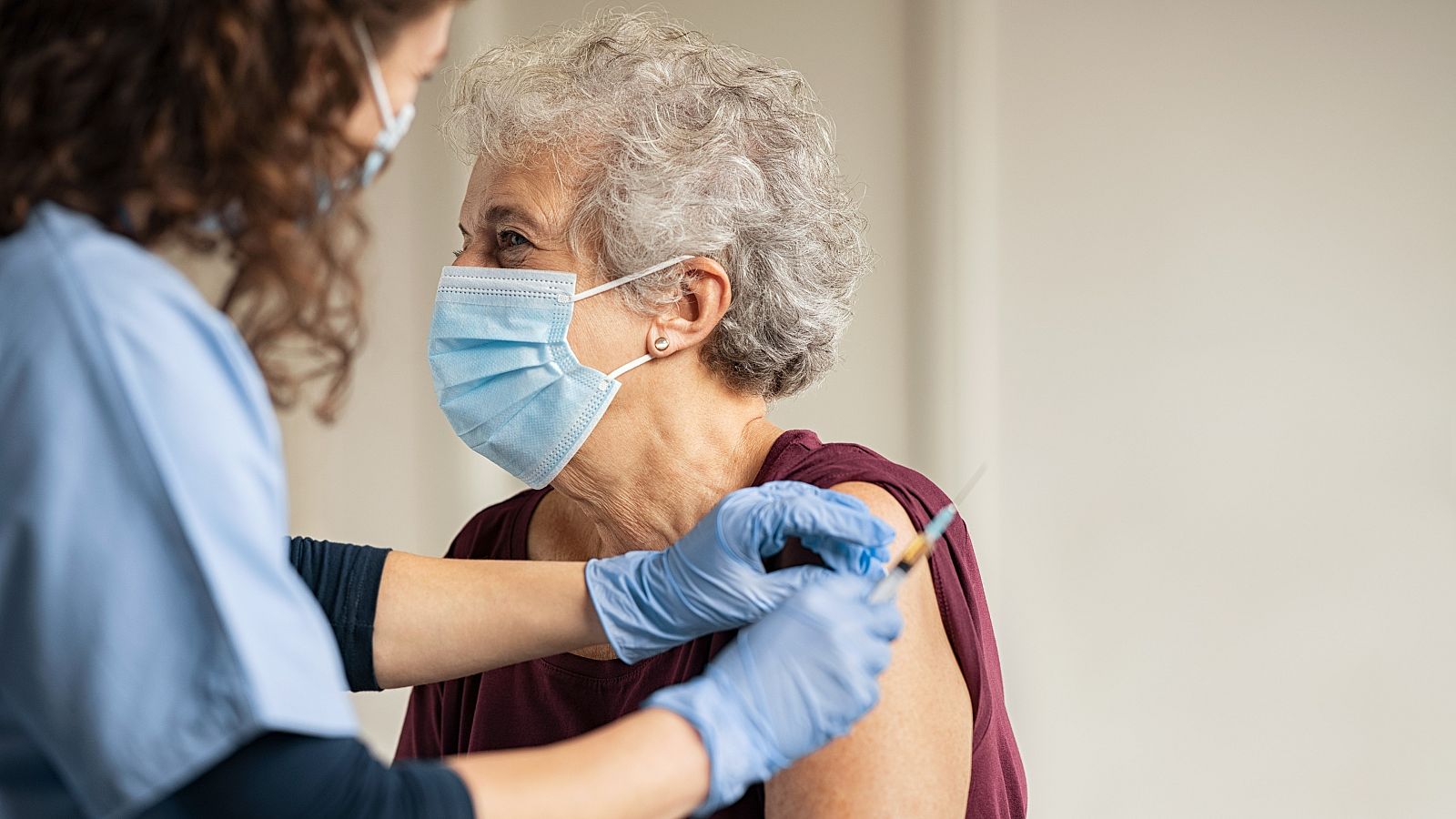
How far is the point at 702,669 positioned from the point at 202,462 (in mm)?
790

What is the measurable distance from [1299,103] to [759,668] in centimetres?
187

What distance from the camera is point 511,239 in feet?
5.04

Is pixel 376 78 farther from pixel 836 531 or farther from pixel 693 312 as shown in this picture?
pixel 693 312

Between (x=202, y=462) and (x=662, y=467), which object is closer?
(x=202, y=462)

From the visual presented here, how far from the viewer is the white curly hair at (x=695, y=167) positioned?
1.49m

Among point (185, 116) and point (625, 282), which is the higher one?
point (185, 116)

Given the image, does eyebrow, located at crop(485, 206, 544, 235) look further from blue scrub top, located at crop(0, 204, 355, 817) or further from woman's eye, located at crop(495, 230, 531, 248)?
blue scrub top, located at crop(0, 204, 355, 817)

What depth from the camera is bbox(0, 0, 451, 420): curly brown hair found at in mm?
783

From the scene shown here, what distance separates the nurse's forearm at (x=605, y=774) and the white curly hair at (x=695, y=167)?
700mm

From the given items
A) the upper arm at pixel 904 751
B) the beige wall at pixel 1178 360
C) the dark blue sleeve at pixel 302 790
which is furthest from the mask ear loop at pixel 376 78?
the beige wall at pixel 1178 360

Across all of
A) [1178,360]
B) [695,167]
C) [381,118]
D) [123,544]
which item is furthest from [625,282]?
[1178,360]

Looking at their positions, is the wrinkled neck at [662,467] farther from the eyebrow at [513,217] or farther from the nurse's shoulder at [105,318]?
the nurse's shoulder at [105,318]

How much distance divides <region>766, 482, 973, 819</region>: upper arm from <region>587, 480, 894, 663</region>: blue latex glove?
11 cm

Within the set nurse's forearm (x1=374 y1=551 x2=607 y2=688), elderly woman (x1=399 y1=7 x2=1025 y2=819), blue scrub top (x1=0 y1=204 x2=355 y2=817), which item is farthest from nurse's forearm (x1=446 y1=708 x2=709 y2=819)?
elderly woman (x1=399 y1=7 x2=1025 y2=819)
